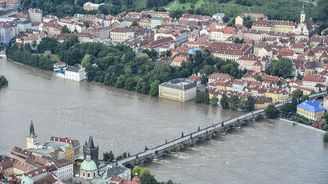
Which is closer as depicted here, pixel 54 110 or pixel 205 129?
pixel 205 129

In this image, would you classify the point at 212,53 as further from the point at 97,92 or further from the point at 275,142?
the point at 275,142

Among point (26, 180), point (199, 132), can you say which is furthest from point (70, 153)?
point (199, 132)

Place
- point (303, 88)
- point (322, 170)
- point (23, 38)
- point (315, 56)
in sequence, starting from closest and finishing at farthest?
point (322, 170)
point (303, 88)
point (315, 56)
point (23, 38)

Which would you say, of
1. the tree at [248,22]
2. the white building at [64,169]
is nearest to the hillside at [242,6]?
the tree at [248,22]

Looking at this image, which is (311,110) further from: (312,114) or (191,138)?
(191,138)

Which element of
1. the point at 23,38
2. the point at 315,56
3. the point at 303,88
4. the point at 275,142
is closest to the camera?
the point at 275,142

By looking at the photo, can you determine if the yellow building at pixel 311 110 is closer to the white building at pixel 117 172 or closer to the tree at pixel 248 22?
the white building at pixel 117 172

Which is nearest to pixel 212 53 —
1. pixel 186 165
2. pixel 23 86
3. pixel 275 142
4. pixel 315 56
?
pixel 315 56
